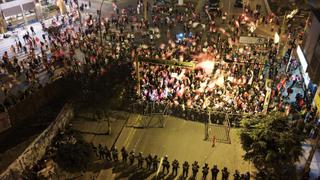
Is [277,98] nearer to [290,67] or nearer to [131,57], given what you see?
[290,67]

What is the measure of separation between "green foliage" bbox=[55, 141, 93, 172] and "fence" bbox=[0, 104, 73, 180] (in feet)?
8.93

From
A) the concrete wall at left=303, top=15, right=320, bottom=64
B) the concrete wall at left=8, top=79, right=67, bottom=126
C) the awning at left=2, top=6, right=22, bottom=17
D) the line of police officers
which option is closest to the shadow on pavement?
the line of police officers

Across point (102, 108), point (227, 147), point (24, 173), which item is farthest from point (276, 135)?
point (24, 173)

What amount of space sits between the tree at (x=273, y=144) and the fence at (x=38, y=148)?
11.8 meters

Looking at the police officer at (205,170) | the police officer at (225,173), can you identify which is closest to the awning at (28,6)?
the police officer at (205,170)

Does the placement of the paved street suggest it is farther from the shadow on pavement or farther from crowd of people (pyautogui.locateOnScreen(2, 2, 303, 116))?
crowd of people (pyautogui.locateOnScreen(2, 2, 303, 116))

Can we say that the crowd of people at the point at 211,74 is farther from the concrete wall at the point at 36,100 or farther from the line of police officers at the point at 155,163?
the concrete wall at the point at 36,100

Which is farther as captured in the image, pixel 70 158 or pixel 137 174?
pixel 137 174

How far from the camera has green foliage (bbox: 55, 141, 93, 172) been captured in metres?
17.0

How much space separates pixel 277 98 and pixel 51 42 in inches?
872

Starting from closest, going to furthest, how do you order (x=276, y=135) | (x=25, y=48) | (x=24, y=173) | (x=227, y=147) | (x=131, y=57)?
(x=276, y=135) < (x=24, y=173) < (x=227, y=147) < (x=131, y=57) < (x=25, y=48)

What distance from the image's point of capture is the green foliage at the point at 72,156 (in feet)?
55.7

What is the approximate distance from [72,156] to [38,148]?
4263mm

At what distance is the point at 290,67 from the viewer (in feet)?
93.4
